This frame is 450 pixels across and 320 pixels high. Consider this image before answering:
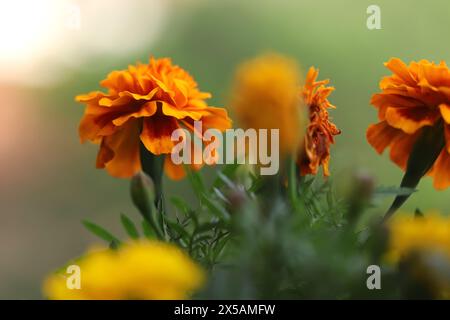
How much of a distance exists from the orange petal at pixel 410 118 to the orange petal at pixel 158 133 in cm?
13

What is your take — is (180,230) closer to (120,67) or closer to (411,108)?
(411,108)

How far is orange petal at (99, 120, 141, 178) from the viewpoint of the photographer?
A: 0.47 m

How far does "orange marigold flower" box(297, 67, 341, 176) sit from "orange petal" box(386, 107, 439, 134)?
4 centimetres

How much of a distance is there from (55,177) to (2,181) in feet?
0.55

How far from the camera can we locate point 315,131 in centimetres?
40

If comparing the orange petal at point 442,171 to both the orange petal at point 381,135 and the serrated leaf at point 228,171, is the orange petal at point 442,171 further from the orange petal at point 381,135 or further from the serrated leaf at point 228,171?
the serrated leaf at point 228,171

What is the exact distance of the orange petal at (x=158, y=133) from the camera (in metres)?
0.42

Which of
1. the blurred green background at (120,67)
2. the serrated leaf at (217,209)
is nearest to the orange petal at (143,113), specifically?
the serrated leaf at (217,209)

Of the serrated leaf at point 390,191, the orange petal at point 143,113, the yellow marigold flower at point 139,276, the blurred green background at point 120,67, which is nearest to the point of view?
the yellow marigold flower at point 139,276

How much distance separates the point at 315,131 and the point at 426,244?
0.47 ft

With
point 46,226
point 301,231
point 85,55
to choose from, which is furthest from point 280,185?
point 46,226

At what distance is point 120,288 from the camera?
0.23m

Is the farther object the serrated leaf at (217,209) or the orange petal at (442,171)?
the orange petal at (442,171)

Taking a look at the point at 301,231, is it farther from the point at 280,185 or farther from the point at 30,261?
the point at 30,261
